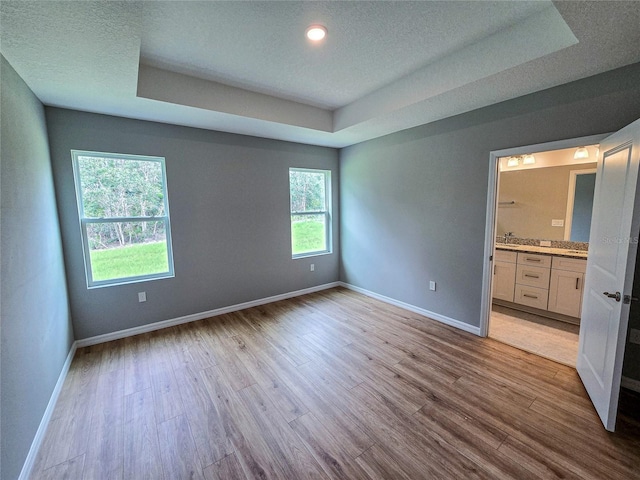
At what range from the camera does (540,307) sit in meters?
3.51

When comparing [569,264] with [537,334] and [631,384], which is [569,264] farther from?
[631,384]

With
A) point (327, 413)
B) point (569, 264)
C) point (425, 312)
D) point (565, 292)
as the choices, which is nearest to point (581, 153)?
point (569, 264)

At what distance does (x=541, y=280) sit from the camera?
3479mm

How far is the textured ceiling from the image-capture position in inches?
61.9

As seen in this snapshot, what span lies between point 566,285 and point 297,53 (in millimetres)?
3976

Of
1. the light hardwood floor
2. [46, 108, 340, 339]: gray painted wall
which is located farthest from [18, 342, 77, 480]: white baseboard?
[46, 108, 340, 339]: gray painted wall

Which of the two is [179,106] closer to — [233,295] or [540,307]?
[233,295]

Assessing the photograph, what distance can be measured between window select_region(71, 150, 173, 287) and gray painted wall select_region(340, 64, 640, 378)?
113 inches

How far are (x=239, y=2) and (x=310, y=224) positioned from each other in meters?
3.30

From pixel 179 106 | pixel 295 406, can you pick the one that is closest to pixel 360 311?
pixel 295 406

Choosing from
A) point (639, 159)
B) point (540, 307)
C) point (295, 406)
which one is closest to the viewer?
point (639, 159)

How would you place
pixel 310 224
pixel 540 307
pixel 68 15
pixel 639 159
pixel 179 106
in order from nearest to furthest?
1. pixel 68 15
2. pixel 639 159
3. pixel 179 106
4. pixel 540 307
5. pixel 310 224

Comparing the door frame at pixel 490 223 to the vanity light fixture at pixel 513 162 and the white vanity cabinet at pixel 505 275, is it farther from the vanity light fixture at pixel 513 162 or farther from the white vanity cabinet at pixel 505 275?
the vanity light fixture at pixel 513 162

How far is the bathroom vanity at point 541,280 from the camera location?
323 centimetres
